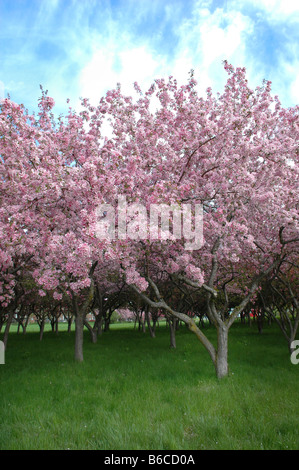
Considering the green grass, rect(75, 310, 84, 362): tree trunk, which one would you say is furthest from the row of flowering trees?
rect(75, 310, 84, 362): tree trunk

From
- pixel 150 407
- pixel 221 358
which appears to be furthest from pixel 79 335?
pixel 150 407

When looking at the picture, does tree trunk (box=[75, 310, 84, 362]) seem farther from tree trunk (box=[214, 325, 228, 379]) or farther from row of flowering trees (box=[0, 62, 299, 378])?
tree trunk (box=[214, 325, 228, 379])

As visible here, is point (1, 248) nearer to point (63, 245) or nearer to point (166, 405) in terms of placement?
point (63, 245)

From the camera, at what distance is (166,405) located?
Result: 781 cm

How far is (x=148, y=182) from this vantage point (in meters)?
11.2

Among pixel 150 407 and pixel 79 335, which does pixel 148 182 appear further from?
pixel 79 335

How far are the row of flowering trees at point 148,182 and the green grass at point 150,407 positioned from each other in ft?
6.88

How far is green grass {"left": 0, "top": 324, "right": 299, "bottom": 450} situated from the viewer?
19.9 ft

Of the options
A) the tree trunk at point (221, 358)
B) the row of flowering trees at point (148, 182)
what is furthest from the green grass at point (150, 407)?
the row of flowering trees at point (148, 182)

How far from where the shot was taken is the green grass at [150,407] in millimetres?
6066

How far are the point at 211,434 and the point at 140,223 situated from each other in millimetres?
5223

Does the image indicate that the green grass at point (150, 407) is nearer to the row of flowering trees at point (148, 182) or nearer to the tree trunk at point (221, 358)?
the tree trunk at point (221, 358)

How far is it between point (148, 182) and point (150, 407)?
730cm

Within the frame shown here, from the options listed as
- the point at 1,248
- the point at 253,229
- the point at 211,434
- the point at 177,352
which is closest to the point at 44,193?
the point at 1,248
